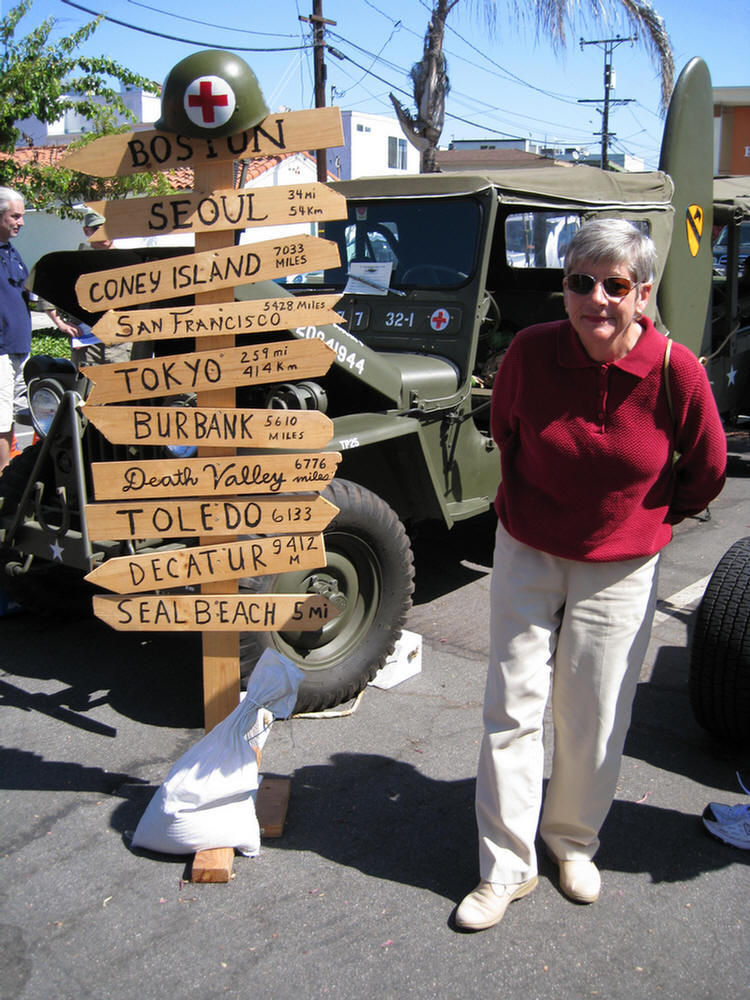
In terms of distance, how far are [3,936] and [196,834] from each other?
558 millimetres

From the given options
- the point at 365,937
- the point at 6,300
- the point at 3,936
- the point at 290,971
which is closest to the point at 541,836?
the point at 365,937

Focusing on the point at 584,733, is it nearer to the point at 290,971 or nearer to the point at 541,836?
the point at 541,836

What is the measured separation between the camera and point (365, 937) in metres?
2.42

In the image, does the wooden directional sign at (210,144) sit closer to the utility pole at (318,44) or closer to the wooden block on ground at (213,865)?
the wooden block on ground at (213,865)

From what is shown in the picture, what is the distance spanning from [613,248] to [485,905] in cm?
175

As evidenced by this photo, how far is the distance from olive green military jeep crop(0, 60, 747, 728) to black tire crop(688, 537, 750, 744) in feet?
3.96

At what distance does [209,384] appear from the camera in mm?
2701

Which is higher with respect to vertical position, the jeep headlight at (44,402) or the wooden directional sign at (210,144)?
the wooden directional sign at (210,144)

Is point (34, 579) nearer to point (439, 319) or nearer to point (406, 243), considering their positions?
point (439, 319)

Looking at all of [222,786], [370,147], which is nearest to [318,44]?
[222,786]

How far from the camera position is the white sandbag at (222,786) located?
8.71ft

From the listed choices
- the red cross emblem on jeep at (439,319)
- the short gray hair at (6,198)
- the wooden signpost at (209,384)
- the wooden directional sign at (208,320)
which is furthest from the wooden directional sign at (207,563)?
the short gray hair at (6,198)

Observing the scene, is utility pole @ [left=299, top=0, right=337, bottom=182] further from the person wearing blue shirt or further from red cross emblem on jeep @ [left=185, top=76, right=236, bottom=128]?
red cross emblem on jeep @ [left=185, top=76, right=236, bottom=128]

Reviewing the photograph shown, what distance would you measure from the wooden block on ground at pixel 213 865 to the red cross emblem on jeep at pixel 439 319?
280cm
